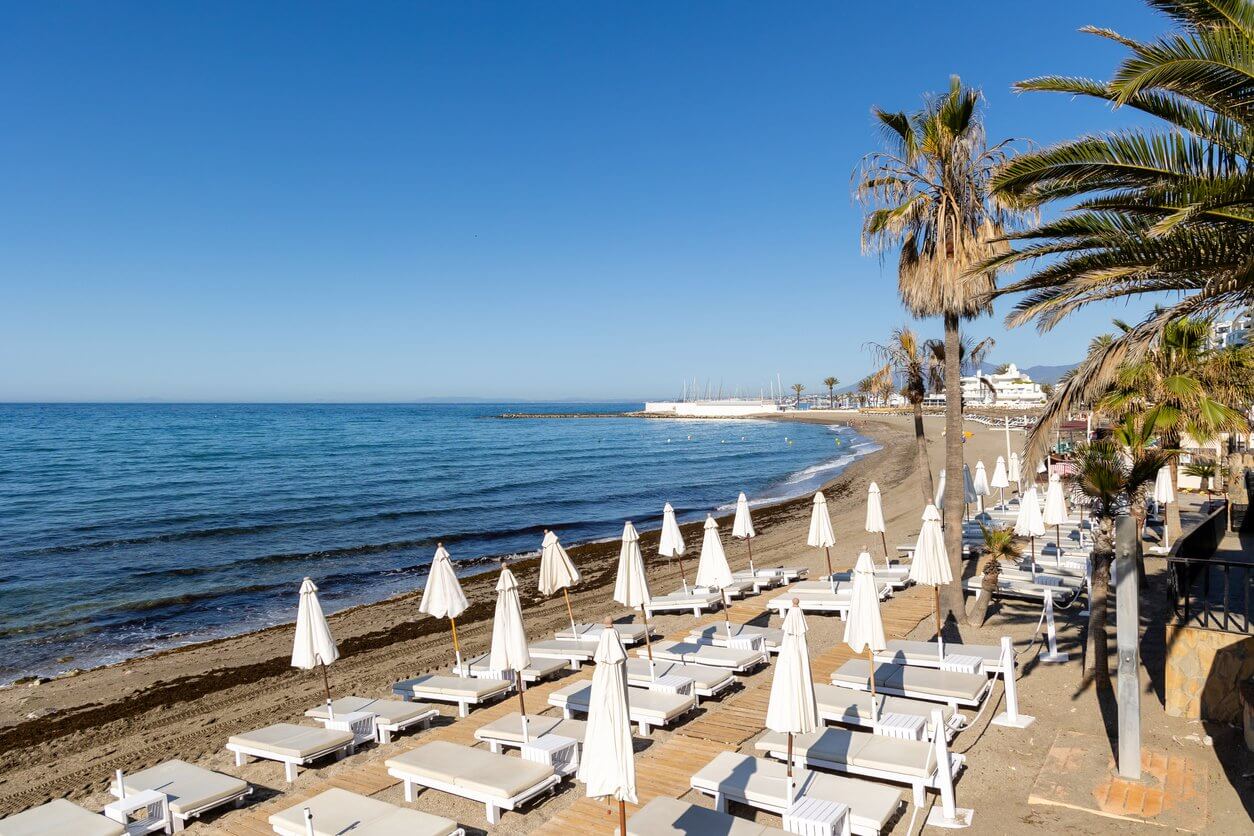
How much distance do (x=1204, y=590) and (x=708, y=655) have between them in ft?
20.8

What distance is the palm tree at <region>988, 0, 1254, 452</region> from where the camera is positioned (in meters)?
5.21

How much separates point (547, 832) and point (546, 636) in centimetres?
843

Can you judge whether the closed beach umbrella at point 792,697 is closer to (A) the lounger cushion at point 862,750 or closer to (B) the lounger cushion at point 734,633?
(A) the lounger cushion at point 862,750

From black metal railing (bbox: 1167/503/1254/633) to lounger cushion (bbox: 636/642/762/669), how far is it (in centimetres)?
532

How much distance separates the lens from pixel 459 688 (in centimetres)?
1045

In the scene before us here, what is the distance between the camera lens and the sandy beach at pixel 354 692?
733 centimetres

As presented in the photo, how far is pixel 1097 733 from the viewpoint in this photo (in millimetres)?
7965

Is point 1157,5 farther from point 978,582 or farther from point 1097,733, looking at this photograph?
point 978,582

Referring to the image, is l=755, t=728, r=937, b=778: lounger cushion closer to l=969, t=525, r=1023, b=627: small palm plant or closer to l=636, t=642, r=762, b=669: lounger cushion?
l=636, t=642, r=762, b=669: lounger cushion

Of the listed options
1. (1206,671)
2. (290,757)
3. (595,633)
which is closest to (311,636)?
(290,757)

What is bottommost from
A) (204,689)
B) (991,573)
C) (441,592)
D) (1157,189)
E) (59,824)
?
(204,689)

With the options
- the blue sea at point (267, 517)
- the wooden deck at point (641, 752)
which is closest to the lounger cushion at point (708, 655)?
the wooden deck at point (641, 752)

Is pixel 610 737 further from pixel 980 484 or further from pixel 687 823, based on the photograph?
pixel 980 484

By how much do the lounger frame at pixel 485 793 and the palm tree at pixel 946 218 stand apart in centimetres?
778
